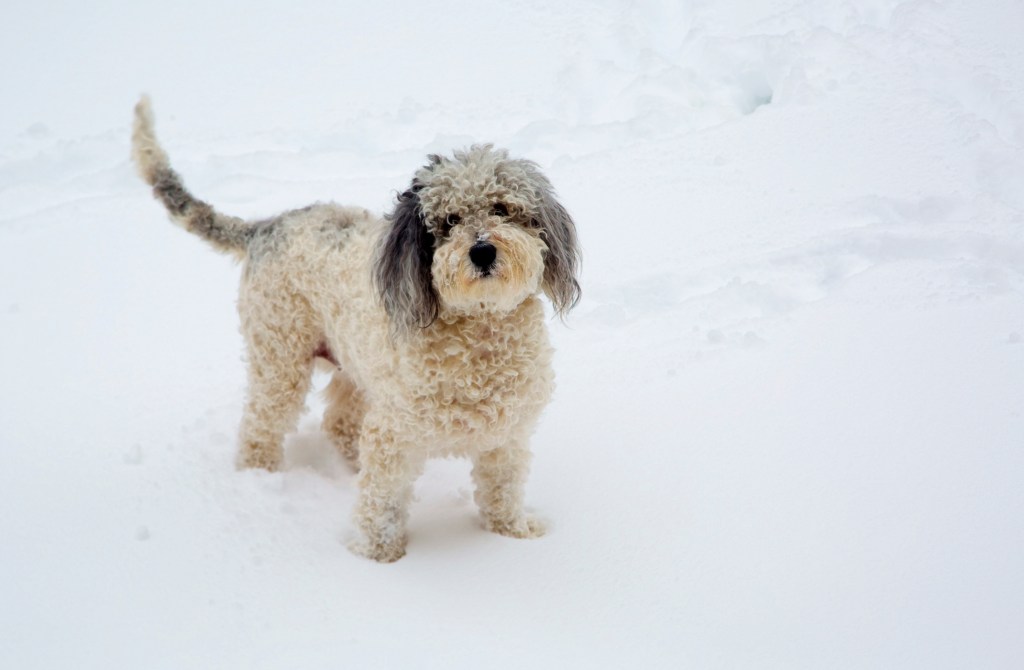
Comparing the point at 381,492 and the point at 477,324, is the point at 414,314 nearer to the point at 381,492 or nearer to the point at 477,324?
the point at 477,324

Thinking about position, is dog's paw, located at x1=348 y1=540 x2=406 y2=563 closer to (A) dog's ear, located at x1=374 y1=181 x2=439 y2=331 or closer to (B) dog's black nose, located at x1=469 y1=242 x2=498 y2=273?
(A) dog's ear, located at x1=374 y1=181 x2=439 y2=331

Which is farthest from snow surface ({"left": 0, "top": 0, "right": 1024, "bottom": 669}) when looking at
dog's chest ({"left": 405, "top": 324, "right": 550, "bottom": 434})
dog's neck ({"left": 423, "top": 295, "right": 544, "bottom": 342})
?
dog's neck ({"left": 423, "top": 295, "right": 544, "bottom": 342})

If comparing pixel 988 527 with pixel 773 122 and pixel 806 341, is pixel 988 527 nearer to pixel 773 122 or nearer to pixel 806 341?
pixel 806 341

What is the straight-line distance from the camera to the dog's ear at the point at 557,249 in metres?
3.12

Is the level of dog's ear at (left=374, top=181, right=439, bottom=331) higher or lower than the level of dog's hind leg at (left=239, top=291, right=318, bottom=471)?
higher

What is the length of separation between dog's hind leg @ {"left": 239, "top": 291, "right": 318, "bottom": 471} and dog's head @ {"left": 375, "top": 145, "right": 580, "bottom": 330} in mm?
916

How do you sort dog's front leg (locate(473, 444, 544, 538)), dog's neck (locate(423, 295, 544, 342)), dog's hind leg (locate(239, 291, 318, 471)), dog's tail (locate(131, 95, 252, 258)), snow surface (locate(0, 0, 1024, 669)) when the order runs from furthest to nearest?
dog's tail (locate(131, 95, 252, 258)) < dog's hind leg (locate(239, 291, 318, 471)) < dog's front leg (locate(473, 444, 544, 538)) < dog's neck (locate(423, 295, 544, 342)) < snow surface (locate(0, 0, 1024, 669))

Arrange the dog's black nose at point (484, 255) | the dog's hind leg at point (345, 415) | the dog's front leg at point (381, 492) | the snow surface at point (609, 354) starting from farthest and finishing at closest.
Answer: the dog's hind leg at point (345, 415)
the dog's front leg at point (381, 492)
the snow surface at point (609, 354)
the dog's black nose at point (484, 255)

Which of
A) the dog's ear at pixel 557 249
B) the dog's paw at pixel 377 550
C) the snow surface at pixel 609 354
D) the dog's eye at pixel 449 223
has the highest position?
the dog's eye at pixel 449 223

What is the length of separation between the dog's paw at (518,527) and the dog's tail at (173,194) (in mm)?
1854

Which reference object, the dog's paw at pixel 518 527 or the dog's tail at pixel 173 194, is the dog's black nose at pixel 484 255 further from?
the dog's tail at pixel 173 194

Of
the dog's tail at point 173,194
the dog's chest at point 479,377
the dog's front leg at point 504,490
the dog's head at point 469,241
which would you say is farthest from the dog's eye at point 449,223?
the dog's tail at point 173,194

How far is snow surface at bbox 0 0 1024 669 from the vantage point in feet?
9.62

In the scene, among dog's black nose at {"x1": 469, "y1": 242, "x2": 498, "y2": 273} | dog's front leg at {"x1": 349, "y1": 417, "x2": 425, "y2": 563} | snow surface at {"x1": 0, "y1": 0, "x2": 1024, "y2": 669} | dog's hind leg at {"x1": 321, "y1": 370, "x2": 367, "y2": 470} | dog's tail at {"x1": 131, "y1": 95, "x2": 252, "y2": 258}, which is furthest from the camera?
dog's hind leg at {"x1": 321, "y1": 370, "x2": 367, "y2": 470}
